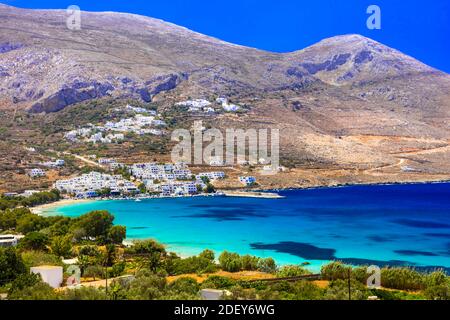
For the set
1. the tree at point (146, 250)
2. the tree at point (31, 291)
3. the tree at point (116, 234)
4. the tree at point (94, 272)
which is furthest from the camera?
the tree at point (116, 234)

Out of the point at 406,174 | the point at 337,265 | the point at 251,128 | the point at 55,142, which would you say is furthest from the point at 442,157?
the point at 337,265

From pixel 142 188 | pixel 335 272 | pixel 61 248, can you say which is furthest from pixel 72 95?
pixel 335 272

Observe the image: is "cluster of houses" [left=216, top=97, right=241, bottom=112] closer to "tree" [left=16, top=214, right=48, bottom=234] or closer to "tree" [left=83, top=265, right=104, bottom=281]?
"tree" [left=16, top=214, right=48, bottom=234]

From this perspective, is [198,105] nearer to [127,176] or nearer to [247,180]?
[247,180]

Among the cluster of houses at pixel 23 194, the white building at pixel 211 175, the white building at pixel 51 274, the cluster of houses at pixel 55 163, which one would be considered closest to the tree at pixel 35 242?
the white building at pixel 51 274

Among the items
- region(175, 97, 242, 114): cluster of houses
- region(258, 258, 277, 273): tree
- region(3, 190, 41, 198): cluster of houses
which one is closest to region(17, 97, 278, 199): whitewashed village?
region(3, 190, 41, 198): cluster of houses

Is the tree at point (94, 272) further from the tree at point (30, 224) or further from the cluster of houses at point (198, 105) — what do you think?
the cluster of houses at point (198, 105)

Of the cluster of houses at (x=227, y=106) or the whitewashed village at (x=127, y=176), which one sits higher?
the cluster of houses at (x=227, y=106)
